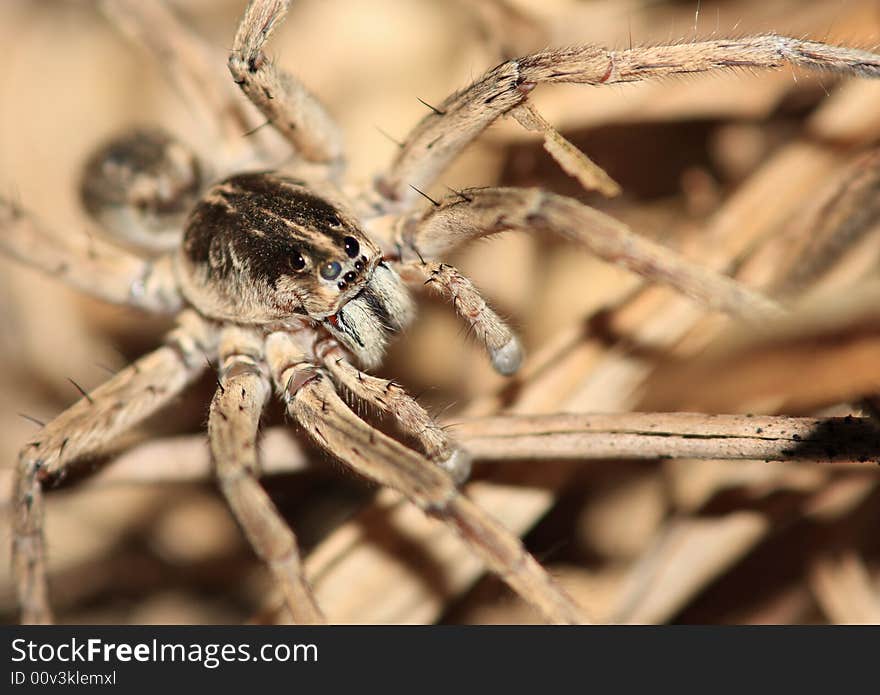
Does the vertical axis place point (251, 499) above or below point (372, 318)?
below

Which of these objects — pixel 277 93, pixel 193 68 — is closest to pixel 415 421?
pixel 277 93

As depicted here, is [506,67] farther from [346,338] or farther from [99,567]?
[99,567]

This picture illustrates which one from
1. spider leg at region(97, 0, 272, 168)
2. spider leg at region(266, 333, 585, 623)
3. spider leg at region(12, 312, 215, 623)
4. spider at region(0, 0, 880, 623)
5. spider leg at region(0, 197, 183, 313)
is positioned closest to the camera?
spider leg at region(266, 333, 585, 623)

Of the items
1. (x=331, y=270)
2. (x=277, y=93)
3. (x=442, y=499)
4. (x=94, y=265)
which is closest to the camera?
(x=442, y=499)

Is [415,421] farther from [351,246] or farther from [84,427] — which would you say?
[84,427]

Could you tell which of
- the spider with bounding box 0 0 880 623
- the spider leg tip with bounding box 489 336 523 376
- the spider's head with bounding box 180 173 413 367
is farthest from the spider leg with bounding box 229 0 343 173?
the spider leg tip with bounding box 489 336 523 376

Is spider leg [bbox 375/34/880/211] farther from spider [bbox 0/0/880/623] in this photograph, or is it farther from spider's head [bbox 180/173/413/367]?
spider's head [bbox 180/173/413/367]
